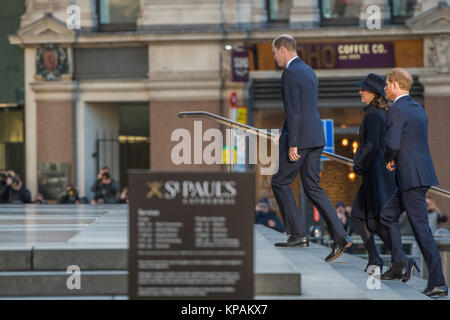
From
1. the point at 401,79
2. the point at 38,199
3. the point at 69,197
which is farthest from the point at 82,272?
the point at 69,197

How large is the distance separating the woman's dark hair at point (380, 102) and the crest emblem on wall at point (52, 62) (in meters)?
13.1

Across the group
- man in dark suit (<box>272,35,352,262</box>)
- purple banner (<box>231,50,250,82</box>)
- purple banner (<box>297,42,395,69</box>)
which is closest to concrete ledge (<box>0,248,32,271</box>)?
man in dark suit (<box>272,35,352,262</box>)

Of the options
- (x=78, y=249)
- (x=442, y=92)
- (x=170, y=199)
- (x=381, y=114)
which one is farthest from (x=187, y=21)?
(x=170, y=199)

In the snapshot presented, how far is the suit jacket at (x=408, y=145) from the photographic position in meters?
7.58

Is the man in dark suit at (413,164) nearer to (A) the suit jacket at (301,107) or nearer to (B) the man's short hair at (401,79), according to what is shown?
(B) the man's short hair at (401,79)

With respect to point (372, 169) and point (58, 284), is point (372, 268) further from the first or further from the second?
point (58, 284)

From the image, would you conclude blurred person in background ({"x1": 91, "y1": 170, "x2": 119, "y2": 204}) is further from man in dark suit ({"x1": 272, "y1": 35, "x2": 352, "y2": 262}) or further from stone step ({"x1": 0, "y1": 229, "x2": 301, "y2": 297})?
stone step ({"x1": 0, "y1": 229, "x2": 301, "y2": 297})

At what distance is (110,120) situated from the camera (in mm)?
21516

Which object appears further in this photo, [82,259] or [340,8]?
[340,8]

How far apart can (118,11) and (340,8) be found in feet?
17.1

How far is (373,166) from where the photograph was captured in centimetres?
827

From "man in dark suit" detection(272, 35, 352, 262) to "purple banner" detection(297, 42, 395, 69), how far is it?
1152 cm

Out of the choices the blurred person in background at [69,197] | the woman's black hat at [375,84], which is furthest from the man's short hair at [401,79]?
the blurred person in background at [69,197]

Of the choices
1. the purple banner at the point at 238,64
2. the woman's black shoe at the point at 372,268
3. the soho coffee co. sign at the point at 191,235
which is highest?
the purple banner at the point at 238,64
